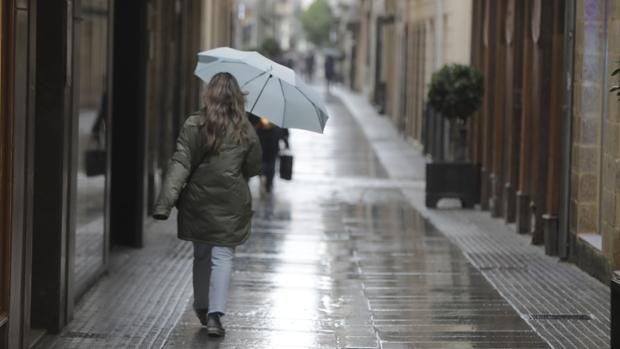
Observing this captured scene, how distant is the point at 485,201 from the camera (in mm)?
18969

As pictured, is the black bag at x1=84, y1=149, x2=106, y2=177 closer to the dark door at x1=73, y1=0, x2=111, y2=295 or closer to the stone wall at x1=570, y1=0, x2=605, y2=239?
the dark door at x1=73, y1=0, x2=111, y2=295

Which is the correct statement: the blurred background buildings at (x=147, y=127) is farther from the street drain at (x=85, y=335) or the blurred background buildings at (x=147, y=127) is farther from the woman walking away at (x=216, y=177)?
the woman walking away at (x=216, y=177)

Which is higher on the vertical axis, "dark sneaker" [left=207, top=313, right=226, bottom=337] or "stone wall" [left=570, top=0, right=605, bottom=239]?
"stone wall" [left=570, top=0, right=605, bottom=239]

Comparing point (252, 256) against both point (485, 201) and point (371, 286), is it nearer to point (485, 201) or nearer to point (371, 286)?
point (371, 286)

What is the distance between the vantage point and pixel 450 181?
19.0 meters

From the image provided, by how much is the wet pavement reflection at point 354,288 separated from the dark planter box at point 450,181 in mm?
378

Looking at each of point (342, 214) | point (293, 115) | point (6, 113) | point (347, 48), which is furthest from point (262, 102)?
point (347, 48)

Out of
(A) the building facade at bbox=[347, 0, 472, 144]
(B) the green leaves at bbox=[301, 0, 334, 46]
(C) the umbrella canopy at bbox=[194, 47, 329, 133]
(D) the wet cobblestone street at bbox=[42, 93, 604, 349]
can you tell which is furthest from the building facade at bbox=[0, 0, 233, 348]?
(B) the green leaves at bbox=[301, 0, 334, 46]

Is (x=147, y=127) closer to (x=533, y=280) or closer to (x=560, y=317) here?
(x=533, y=280)

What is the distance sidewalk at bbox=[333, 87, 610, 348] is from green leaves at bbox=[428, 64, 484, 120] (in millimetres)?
1350

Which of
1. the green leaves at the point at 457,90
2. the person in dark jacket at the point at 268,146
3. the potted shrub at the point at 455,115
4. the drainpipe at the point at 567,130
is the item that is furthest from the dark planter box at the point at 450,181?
the drainpipe at the point at 567,130

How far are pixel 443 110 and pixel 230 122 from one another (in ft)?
31.5

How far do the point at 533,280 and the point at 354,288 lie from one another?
170cm

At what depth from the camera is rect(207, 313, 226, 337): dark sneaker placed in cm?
954
